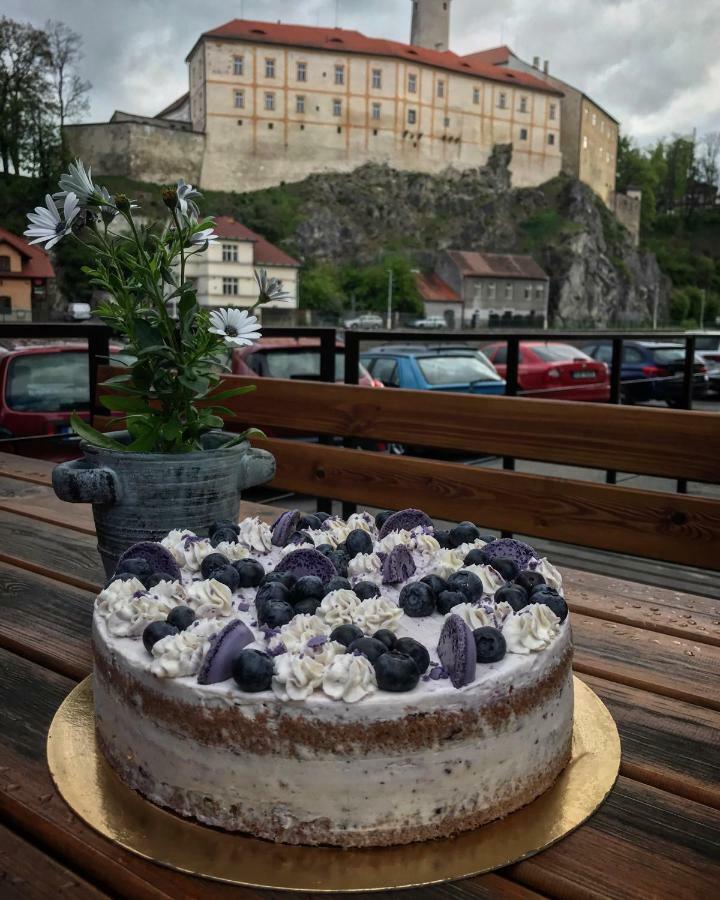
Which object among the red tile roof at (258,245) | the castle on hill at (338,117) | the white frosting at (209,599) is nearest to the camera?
the white frosting at (209,599)

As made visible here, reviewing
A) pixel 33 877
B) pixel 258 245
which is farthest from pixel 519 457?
pixel 258 245

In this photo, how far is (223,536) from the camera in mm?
1248

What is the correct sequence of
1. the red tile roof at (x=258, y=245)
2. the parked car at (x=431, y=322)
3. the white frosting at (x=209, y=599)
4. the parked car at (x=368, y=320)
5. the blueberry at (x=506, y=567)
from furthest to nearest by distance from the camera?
the parked car at (x=431, y=322), the red tile roof at (x=258, y=245), the parked car at (x=368, y=320), the blueberry at (x=506, y=567), the white frosting at (x=209, y=599)

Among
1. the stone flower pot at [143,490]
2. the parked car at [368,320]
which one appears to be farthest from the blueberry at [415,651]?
the parked car at [368,320]

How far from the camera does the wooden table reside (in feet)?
2.62

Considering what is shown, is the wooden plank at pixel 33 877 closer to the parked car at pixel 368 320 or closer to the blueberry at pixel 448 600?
the blueberry at pixel 448 600

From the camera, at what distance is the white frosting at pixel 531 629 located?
92 cm

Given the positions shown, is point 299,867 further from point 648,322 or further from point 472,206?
point 648,322

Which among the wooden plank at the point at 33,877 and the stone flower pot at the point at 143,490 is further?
the stone flower pot at the point at 143,490

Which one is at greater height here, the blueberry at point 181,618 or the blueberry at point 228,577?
the blueberry at point 228,577

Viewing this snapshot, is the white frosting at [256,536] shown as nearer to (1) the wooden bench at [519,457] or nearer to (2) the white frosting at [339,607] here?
(2) the white frosting at [339,607]

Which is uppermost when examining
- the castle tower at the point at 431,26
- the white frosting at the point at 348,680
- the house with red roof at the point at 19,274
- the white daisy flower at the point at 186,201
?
the castle tower at the point at 431,26

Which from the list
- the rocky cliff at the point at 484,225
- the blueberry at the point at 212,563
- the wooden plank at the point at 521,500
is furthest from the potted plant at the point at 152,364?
the rocky cliff at the point at 484,225

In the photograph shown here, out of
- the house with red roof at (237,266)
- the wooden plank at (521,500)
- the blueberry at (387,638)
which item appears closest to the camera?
the blueberry at (387,638)
